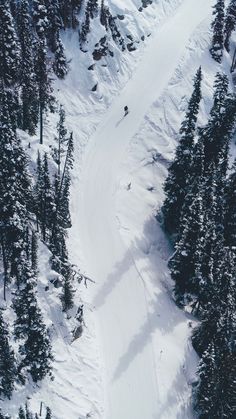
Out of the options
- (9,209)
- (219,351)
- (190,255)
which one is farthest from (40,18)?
(219,351)

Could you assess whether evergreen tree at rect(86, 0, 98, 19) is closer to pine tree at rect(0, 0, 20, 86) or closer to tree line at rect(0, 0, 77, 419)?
tree line at rect(0, 0, 77, 419)

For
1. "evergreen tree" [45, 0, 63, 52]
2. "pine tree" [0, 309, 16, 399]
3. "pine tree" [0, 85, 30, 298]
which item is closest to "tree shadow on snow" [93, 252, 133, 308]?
"pine tree" [0, 85, 30, 298]

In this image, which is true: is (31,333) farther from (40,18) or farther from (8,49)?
(40,18)

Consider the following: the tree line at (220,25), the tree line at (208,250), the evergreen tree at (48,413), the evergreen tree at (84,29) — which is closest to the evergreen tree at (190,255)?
the tree line at (208,250)

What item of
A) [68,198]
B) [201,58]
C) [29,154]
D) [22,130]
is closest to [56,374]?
[68,198]

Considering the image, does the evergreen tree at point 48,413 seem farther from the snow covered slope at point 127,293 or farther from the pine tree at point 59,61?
the pine tree at point 59,61
